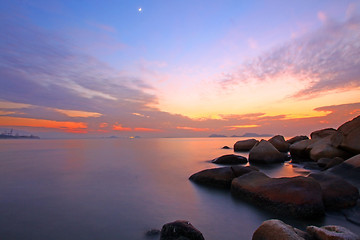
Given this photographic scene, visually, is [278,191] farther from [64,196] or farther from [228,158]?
[228,158]

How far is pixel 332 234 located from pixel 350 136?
11.8 m

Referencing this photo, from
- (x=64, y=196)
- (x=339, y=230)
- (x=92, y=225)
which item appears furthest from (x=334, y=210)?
(x=64, y=196)

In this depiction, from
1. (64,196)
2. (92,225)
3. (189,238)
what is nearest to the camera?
(189,238)

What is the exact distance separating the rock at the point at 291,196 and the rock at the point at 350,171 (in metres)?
3.81

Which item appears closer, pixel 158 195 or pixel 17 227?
pixel 17 227

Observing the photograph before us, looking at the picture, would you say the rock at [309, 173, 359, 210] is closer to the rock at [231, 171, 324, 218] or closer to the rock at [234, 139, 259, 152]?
the rock at [231, 171, 324, 218]

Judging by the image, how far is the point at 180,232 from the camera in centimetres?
400

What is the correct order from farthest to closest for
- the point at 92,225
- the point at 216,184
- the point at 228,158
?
the point at 228,158 → the point at 216,184 → the point at 92,225

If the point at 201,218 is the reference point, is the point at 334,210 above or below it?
above

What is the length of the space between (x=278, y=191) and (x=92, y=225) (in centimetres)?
549

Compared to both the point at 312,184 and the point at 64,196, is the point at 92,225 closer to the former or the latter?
the point at 64,196

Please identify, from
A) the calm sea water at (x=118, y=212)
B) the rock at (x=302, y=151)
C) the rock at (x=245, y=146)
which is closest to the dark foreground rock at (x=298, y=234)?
the calm sea water at (x=118, y=212)

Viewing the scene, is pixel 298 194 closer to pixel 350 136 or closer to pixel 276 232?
pixel 276 232

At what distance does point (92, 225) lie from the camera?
17.3 feet
